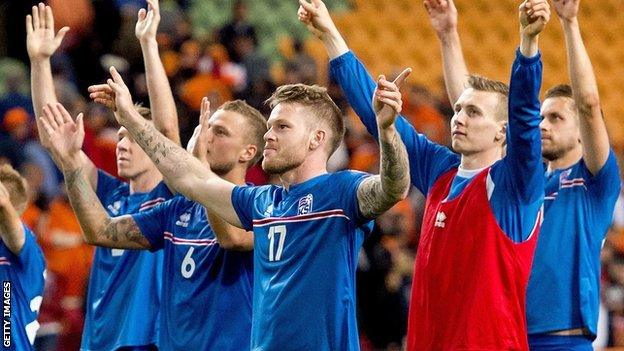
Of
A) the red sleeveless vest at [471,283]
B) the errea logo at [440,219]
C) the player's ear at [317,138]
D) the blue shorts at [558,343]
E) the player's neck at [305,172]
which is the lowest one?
the blue shorts at [558,343]

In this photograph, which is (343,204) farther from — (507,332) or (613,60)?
(613,60)

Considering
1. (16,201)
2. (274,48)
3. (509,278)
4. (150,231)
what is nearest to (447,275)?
(509,278)

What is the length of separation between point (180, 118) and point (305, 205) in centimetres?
691

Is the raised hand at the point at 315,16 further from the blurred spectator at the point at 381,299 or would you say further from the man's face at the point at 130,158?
the blurred spectator at the point at 381,299

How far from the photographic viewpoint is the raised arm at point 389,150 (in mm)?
4750

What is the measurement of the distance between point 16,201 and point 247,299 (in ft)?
6.00

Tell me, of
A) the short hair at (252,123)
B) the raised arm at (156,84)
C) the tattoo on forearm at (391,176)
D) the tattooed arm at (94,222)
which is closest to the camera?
the tattoo on forearm at (391,176)

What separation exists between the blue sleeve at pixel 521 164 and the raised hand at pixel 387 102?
1.72 ft

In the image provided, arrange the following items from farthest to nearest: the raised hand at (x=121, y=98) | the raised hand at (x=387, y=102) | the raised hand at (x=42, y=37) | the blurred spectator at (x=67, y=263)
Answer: the blurred spectator at (x=67, y=263) < the raised hand at (x=42, y=37) < the raised hand at (x=121, y=98) < the raised hand at (x=387, y=102)

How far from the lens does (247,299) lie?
20.1ft

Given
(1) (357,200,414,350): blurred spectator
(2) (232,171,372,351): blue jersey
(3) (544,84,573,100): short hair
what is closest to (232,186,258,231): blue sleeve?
(2) (232,171,372,351): blue jersey

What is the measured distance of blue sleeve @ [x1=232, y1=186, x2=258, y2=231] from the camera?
5.58 m

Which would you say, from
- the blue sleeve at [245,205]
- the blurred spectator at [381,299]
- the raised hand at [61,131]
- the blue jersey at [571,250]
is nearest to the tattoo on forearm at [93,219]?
the raised hand at [61,131]

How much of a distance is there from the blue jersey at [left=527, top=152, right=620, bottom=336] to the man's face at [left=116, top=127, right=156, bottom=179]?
2408mm
